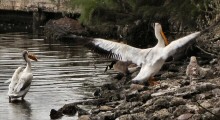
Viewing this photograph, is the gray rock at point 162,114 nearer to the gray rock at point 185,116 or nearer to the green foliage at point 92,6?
the gray rock at point 185,116

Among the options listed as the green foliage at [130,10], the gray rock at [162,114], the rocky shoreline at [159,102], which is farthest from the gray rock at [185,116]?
the green foliage at [130,10]

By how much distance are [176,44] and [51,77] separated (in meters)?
5.76

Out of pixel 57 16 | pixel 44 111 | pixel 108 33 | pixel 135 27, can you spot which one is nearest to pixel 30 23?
pixel 57 16

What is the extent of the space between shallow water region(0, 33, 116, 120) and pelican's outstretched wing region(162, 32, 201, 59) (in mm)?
2336

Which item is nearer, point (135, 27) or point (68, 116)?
point (68, 116)

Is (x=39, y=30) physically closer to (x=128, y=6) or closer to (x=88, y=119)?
(x=128, y=6)

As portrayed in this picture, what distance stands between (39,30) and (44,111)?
23588 millimetres

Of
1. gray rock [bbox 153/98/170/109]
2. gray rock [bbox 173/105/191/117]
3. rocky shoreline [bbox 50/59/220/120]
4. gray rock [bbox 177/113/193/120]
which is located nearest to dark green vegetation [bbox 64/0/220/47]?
rocky shoreline [bbox 50/59/220/120]

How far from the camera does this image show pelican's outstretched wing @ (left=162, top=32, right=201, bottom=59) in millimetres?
12374

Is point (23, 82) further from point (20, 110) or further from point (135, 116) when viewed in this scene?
point (135, 116)

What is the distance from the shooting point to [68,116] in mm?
12594

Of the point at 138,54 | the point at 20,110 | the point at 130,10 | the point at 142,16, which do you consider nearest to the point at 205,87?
the point at 138,54

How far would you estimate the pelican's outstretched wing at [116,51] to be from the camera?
1340cm

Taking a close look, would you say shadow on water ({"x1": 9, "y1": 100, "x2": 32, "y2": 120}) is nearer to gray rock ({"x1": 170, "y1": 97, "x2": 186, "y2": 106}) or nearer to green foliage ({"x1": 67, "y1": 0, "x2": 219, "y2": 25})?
gray rock ({"x1": 170, "y1": 97, "x2": 186, "y2": 106})
